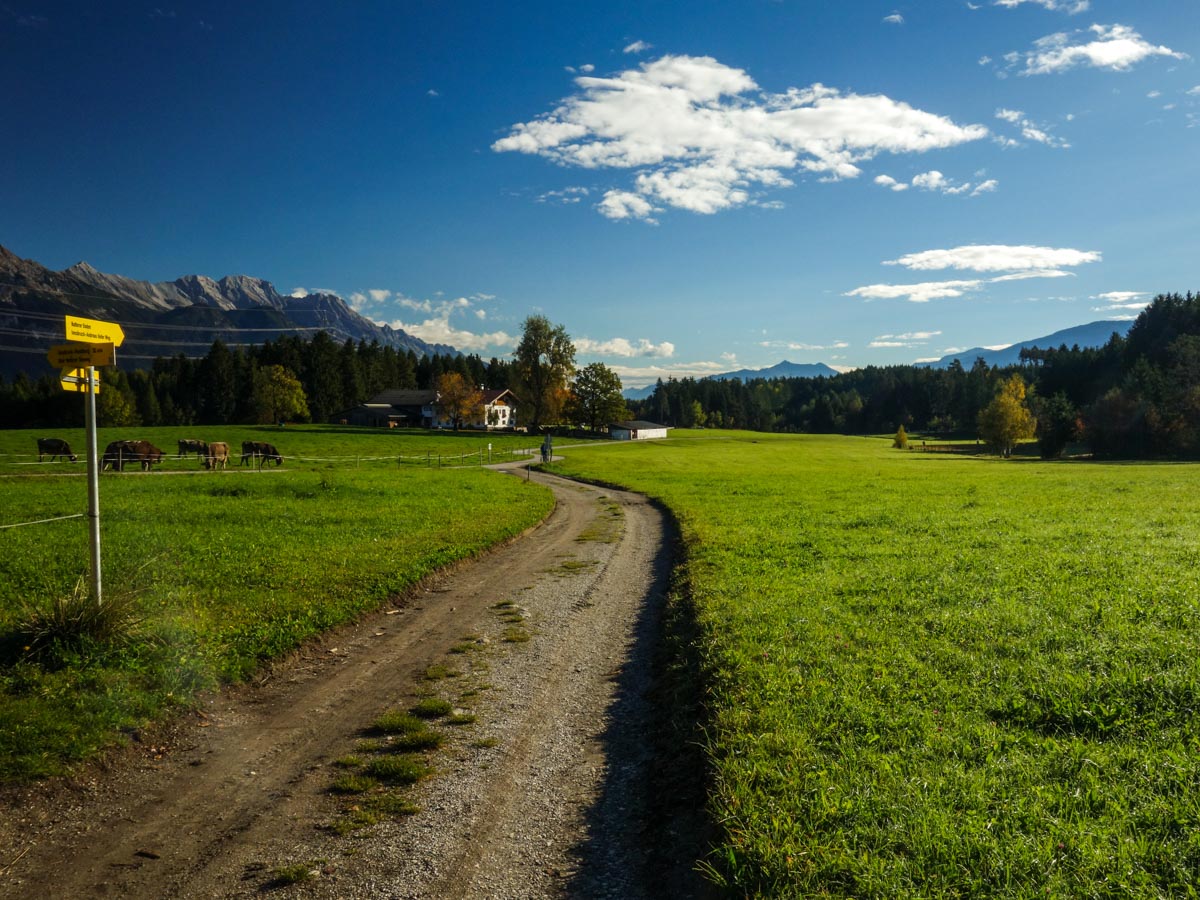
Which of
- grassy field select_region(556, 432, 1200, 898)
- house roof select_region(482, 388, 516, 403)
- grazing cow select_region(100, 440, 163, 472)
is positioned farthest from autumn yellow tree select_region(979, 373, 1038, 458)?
grazing cow select_region(100, 440, 163, 472)

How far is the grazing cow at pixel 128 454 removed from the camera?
1561 inches

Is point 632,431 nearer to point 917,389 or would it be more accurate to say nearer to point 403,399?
point 403,399

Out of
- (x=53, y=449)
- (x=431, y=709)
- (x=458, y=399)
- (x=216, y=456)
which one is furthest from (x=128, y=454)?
(x=458, y=399)

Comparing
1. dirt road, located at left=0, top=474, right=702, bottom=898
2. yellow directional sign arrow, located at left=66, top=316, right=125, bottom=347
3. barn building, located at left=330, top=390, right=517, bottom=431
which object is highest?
barn building, located at left=330, top=390, right=517, bottom=431

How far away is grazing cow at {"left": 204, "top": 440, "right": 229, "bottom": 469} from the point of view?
1695 inches

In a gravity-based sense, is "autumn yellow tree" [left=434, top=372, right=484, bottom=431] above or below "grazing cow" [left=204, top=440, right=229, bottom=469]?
above

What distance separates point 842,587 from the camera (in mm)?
13312

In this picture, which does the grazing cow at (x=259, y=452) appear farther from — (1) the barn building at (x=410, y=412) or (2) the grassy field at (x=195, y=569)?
(1) the barn building at (x=410, y=412)

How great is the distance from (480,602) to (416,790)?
7297 millimetres

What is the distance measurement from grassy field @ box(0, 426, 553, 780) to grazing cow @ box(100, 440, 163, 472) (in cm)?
521

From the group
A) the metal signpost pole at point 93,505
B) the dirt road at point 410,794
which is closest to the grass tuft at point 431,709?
the dirt road at point 410,794

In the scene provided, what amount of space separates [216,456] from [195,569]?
33090mm

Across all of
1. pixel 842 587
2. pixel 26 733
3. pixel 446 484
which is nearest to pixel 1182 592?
pixel 842 587

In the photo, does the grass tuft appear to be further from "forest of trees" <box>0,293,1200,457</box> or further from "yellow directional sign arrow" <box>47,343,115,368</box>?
"forest of trees" <box>0,293,1200,457</box>
